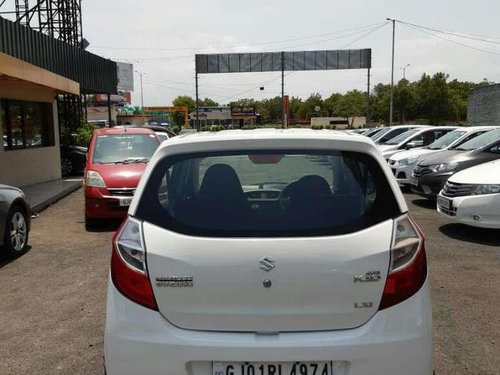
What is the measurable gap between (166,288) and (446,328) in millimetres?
2909

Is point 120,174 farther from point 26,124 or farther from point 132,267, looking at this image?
point 26,124

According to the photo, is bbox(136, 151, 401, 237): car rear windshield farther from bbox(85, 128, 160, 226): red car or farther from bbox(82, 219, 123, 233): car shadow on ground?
bbox(82, 219, 123, 233): car shadow on ground

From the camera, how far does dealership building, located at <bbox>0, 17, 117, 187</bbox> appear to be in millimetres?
13234

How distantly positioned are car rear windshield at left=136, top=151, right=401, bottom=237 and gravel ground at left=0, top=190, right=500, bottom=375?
172cm

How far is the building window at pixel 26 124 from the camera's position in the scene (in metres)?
13.7

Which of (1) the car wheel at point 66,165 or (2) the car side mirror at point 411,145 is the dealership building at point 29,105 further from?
(2) the car side mirror at point 411,145

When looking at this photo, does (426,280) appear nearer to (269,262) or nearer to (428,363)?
(428,363)

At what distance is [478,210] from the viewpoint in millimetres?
7715

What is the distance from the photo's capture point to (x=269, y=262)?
2.54 m

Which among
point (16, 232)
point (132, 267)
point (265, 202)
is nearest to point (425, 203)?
point (16, 232)

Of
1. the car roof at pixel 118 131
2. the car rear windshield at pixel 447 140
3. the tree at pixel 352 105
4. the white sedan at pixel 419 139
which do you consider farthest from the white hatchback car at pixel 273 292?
the tree at pixel 352 105

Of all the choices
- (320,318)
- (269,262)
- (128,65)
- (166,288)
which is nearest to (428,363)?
(320,318)

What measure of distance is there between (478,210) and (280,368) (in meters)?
6.06

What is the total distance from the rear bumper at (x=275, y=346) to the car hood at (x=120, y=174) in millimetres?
6428
